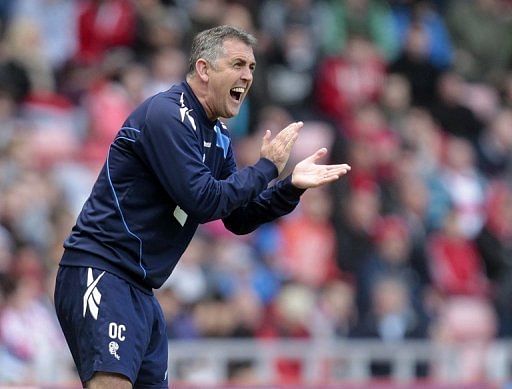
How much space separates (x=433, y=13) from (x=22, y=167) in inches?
264

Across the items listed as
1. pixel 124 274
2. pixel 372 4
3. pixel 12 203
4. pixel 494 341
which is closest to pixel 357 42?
pixel 372 4

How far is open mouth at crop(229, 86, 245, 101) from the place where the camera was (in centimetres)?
697

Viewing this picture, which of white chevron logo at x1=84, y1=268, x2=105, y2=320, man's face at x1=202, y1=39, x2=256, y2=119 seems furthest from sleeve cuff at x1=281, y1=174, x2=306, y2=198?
white chevron logo at x1=84, y1=268, x2=105, y2=320

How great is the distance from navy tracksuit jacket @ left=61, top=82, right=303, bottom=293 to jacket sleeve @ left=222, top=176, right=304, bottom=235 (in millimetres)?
28

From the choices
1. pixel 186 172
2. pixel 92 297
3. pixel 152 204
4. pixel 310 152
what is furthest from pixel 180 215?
pixel 310 152

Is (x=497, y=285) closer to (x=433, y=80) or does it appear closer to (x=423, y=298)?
(x=423, y=298)

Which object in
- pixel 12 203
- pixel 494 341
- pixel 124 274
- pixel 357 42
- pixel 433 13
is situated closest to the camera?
pixel 124 274

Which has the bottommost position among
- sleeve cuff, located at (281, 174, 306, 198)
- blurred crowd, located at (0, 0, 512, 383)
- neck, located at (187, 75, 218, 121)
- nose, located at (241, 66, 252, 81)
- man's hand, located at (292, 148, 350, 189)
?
blurred crowd, located at (0, 0, 512, 383)

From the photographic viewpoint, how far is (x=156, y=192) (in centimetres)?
688

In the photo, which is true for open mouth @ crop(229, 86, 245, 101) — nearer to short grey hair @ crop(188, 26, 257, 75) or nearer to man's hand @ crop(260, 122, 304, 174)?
short grey hair @ crop(188, 26, 257, 75)

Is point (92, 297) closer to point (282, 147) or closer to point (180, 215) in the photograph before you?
point (180, 215)

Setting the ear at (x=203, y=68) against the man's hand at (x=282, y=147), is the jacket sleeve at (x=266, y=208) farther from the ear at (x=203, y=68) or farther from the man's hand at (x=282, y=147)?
the ear at (x=203, y=68)

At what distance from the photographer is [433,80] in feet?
51.8

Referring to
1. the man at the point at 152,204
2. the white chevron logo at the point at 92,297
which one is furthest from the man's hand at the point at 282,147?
the white chevron logo at the point at 92,297
